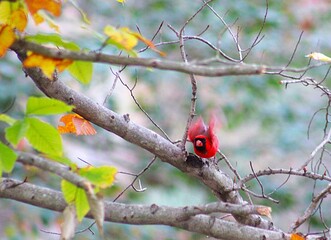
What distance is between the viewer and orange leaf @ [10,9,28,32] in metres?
0.95

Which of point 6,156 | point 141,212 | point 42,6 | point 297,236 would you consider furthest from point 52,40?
point 297,236

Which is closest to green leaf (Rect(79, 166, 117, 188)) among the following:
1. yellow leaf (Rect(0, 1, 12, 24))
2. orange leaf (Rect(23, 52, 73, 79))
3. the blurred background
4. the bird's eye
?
orange leaf (Rect(23, 52, 73, 79))

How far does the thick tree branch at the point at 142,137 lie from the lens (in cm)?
121

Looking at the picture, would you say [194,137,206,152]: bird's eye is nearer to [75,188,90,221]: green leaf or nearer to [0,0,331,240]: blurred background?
[75,188,90,221]: green leaf

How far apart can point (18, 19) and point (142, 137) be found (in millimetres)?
409

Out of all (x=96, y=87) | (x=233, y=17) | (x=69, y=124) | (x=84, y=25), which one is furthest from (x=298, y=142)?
(x=84, y=25)

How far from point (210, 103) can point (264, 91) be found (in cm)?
26

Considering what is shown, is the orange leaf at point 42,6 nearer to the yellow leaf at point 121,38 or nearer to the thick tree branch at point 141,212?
the yellow leaf at point 121,38

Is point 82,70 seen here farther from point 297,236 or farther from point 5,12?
point 297,236

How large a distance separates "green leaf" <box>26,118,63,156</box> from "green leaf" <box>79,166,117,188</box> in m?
0.04

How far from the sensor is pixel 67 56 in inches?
33.3

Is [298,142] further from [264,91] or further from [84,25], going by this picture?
[84,25]

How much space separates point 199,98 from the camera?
3.35 metres

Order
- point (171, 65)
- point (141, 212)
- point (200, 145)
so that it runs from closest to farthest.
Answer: point (171, 65), point (141, 212), point (200, 145)
